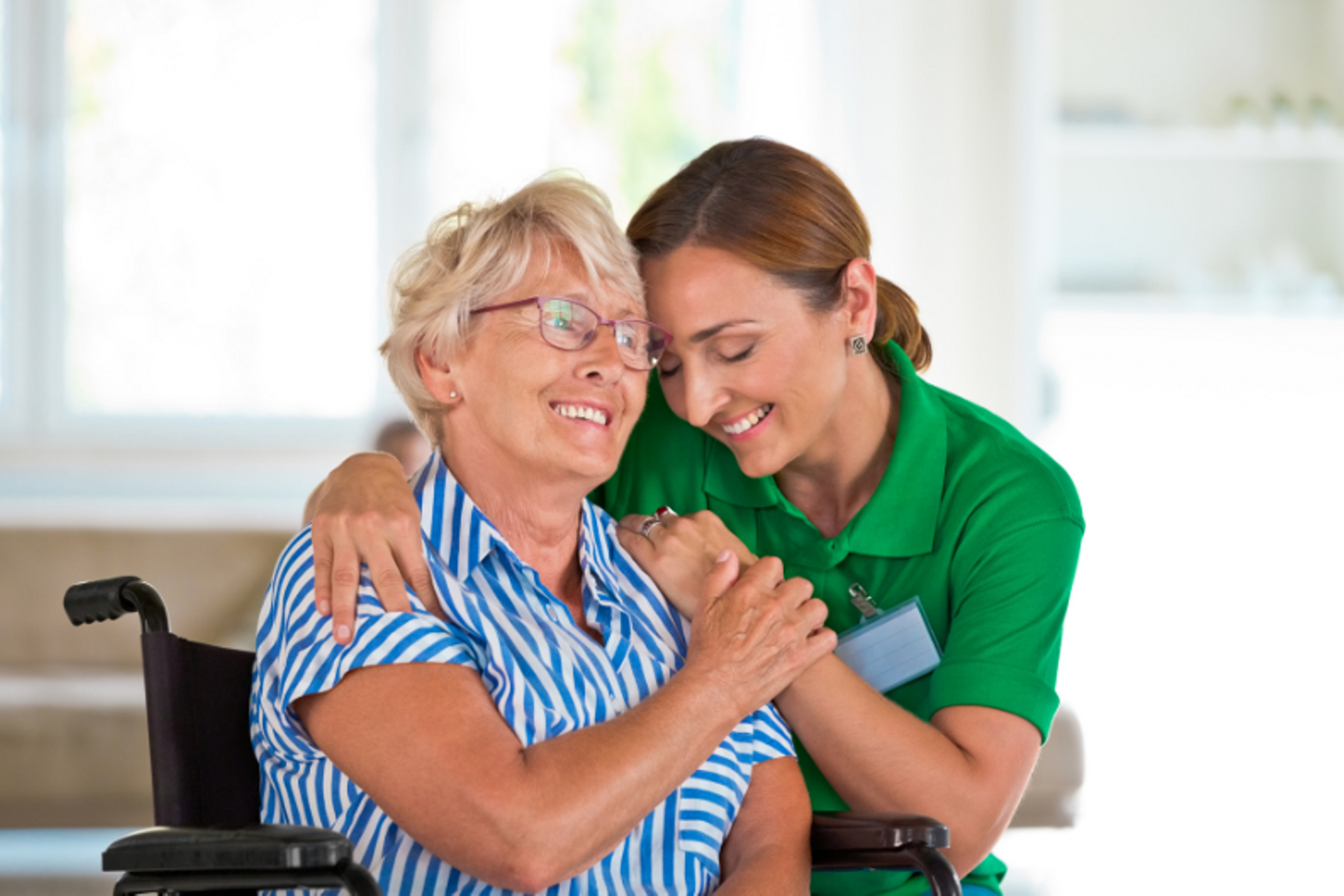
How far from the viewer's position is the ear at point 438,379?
150cm

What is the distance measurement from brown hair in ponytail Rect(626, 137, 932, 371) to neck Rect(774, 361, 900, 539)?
17 centimetres

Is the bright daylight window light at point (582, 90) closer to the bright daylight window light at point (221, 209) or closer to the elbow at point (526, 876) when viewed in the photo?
the bright daylight window light at point (221, 209)

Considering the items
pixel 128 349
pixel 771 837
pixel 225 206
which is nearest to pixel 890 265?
pixel 225 206

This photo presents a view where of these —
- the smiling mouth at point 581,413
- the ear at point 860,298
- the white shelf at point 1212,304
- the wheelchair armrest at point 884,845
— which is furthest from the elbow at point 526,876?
the white shelf at point 1212,304

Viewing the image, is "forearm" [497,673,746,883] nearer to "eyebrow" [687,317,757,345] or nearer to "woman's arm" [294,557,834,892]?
"woman's arm" [294,557,834,892]

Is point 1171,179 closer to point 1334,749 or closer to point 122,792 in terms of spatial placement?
point 1334,749

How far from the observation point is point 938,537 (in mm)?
1695

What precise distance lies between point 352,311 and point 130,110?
1018mm

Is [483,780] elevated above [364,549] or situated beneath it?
situated beneath

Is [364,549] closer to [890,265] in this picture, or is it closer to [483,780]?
[483,780]

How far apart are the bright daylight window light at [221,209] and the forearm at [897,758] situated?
130 inches

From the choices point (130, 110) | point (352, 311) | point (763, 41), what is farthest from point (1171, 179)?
point (130, 110)

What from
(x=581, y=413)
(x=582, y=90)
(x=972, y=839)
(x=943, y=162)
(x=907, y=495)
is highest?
(x=582, y=90)

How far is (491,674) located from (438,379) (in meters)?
0.39
